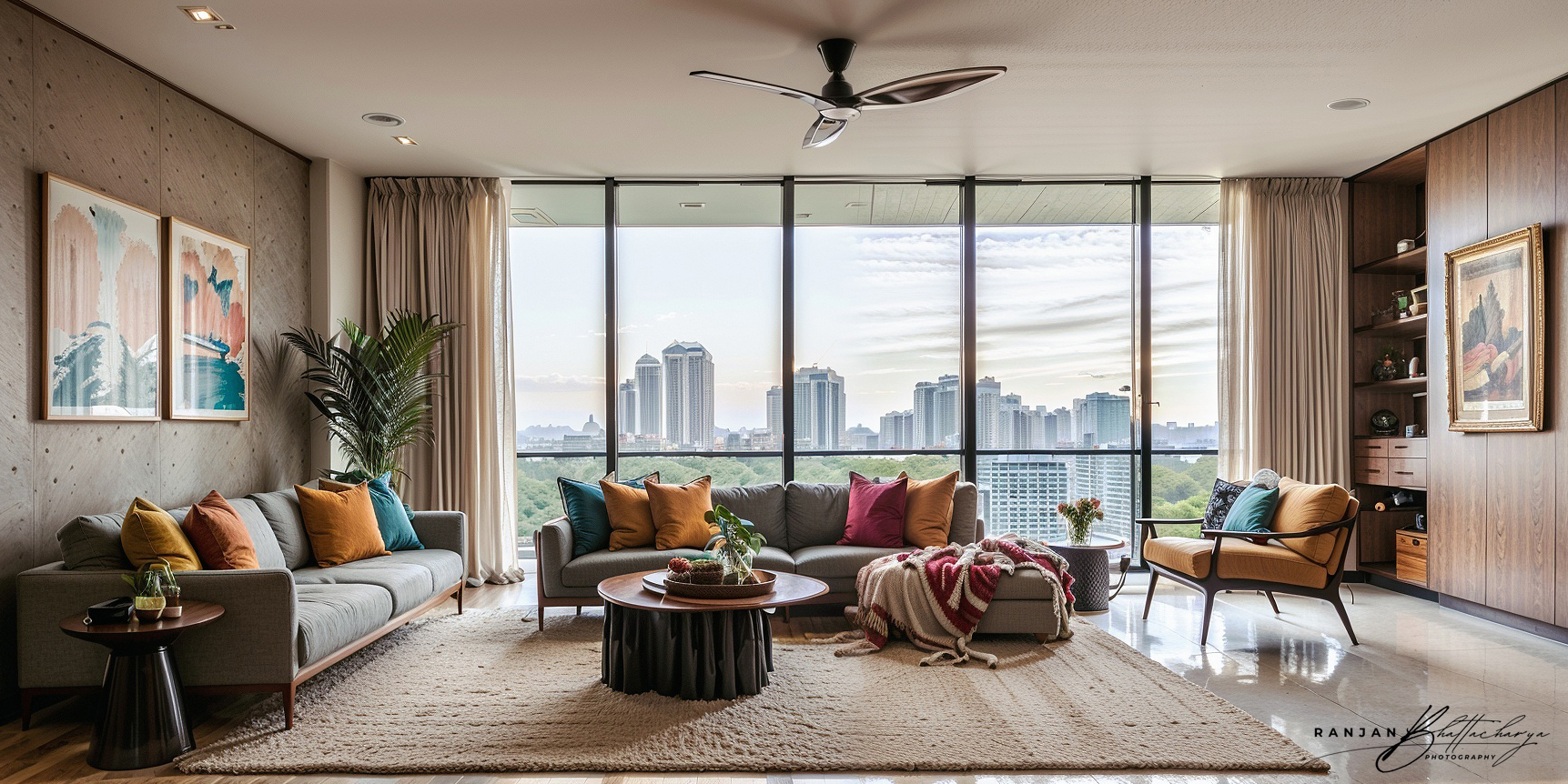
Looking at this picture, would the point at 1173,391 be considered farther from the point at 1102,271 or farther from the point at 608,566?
the point at 608,566

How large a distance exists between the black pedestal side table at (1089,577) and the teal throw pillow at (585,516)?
281 centimetres

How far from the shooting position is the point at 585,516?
216 inches

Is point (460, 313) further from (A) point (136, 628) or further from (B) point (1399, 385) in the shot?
(B) point (1399, 385)

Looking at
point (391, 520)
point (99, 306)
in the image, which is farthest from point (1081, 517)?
point (99, 306)

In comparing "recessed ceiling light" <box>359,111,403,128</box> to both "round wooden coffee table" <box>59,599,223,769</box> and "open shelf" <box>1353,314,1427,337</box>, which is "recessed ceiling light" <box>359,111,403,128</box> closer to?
"round wooden coffee table" <box>59,599,223,769</box>

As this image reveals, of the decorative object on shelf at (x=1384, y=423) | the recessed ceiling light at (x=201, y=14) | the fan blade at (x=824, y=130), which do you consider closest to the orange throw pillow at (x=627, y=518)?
the fan blade at (x=824, y=130)

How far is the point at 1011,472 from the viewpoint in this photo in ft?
23.0

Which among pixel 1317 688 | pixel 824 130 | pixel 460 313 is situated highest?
pixel 824 130

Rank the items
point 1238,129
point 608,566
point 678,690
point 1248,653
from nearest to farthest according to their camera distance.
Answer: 1. point 678,690
2. point 1248,653
3. point 608,566
4. point 1238,129

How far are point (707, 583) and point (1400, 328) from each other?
5.46 metres

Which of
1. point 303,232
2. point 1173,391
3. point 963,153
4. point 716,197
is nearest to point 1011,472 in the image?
point 1173,391

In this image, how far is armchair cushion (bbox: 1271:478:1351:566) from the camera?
190 inches

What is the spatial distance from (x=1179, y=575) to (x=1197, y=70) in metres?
2.69

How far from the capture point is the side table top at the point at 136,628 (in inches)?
123
